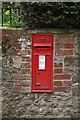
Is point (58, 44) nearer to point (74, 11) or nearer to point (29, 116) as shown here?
point (74, 11)

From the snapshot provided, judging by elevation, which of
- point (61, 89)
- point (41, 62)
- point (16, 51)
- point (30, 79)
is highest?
point (16, 51)

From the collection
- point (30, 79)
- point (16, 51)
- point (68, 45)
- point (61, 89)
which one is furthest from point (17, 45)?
point (61, 89)

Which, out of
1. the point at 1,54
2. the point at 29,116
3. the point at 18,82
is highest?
the point at 1,54

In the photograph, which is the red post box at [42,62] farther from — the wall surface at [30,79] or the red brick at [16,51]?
the red brick at [16,51]

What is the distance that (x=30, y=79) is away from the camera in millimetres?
6055

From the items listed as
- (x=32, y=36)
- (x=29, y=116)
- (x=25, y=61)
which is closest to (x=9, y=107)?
(x=29, y=116)

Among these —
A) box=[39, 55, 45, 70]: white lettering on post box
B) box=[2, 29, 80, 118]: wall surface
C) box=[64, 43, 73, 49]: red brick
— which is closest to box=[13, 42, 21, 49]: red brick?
box=[2, 29, 80, 118]: wall surface

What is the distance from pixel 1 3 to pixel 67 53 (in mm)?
1404

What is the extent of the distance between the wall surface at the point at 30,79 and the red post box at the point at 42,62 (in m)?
0.07

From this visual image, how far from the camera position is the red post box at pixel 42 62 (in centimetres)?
595

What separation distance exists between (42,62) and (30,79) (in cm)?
36

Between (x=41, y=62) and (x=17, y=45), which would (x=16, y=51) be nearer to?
(x=17, y=45)

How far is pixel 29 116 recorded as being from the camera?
20.2 ft

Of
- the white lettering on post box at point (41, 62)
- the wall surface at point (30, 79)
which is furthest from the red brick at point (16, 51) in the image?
the white lettering on post box at point (41, 62)
